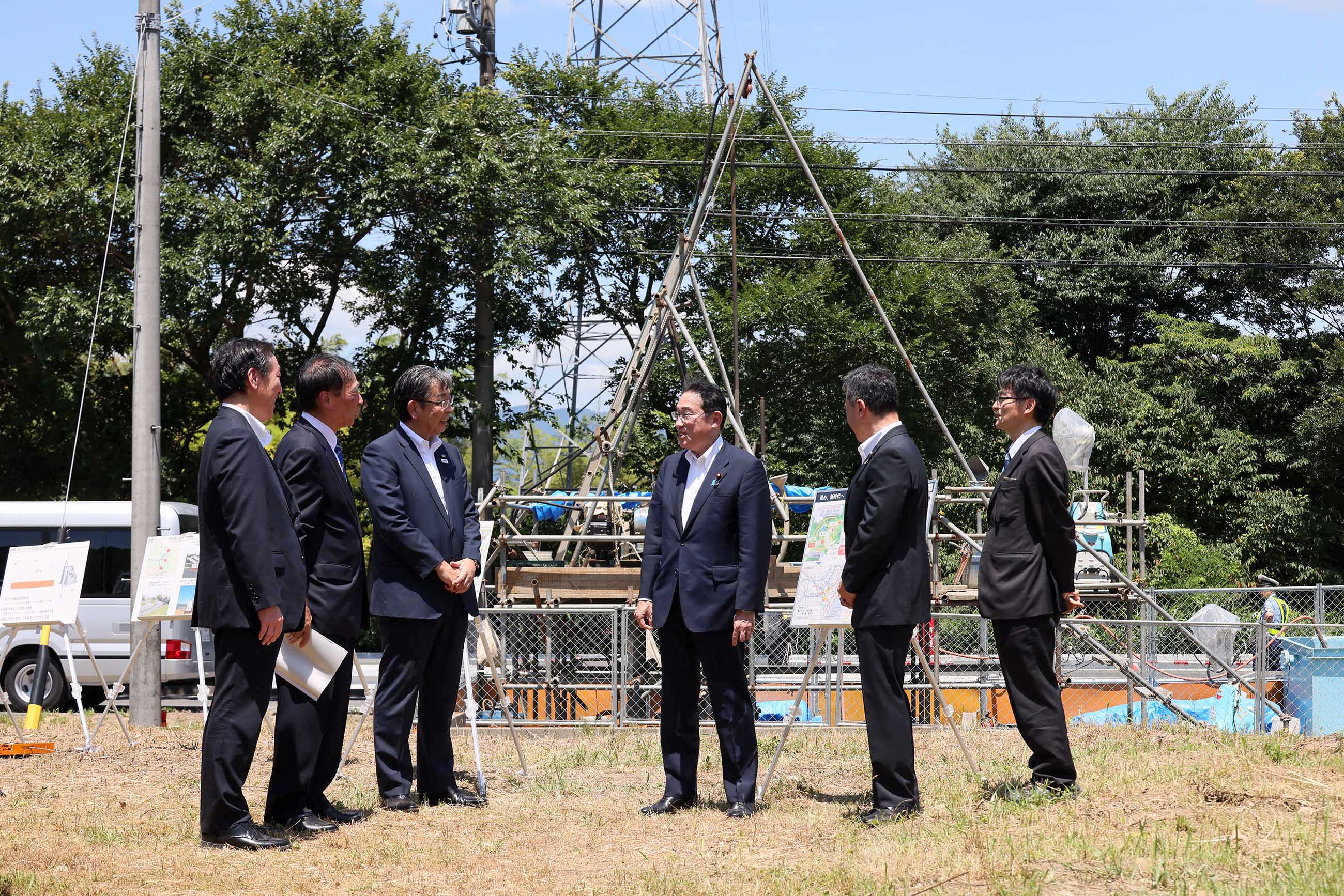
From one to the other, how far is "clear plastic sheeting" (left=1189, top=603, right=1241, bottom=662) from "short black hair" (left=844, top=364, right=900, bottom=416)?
7.52m

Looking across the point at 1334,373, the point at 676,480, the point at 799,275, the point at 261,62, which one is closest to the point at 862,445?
the point at 676,480

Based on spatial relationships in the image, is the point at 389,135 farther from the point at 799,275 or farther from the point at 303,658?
the point at 303,658

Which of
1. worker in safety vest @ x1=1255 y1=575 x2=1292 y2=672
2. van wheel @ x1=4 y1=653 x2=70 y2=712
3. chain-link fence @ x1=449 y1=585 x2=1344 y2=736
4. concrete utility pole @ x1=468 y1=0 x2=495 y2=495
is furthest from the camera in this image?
concrete utility pole @ x1=468 y1=0 x2=495 y2=495

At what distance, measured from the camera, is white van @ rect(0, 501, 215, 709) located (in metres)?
14.5

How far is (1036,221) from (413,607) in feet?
84.4

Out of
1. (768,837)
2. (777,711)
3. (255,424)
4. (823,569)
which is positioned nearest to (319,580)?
(255,424)

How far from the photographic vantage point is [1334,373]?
2578 centimetres

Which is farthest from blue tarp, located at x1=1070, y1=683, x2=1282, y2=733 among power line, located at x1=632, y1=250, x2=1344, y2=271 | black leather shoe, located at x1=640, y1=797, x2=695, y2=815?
power line, located at x1=632, y1=250, x2=1344, y2=271

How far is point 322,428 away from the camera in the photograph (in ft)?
18.9

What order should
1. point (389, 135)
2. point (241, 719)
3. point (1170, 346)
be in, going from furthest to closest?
point (1170, 346) < point (389, 135) < point (241, 719)

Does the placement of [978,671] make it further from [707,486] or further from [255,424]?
[255,424]

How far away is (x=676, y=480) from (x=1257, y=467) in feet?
79.6

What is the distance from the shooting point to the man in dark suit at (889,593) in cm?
539

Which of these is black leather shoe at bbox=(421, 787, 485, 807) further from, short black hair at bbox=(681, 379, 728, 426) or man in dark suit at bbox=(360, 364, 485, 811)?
short black hair at bbox=(681, 379, 728, 426)
